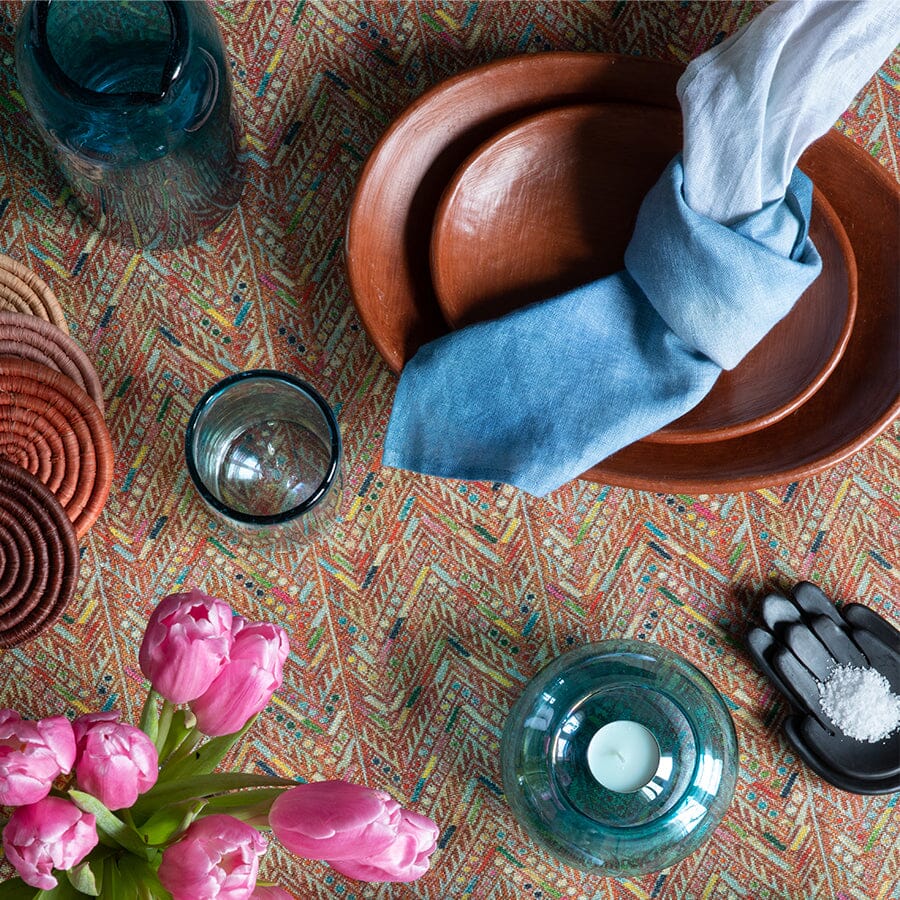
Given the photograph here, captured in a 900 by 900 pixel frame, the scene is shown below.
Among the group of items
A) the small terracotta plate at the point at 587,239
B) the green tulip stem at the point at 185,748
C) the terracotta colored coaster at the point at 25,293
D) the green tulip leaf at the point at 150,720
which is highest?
the small terracotta plate at the point at 587,239

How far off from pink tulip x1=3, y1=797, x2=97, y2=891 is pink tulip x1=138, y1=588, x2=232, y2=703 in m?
0.05

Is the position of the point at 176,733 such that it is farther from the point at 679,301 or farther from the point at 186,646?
the point at 679,301

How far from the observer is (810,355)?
0.58m

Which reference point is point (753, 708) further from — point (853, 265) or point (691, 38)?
point (691, 38)

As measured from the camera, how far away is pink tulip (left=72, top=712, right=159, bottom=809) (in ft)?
1.16

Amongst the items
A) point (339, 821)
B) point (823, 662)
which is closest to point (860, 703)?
point (823, 662)

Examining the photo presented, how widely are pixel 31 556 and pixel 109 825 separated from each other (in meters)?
0.21

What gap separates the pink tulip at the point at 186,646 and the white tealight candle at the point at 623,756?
0.30 metres

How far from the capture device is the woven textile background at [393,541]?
65cm

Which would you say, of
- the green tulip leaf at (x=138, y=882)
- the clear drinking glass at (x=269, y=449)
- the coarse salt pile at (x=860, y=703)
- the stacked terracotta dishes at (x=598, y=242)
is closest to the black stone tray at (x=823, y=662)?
the coarse salt pile at (x=860, y=703)

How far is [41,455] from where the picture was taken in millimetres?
589

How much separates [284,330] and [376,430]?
91mm

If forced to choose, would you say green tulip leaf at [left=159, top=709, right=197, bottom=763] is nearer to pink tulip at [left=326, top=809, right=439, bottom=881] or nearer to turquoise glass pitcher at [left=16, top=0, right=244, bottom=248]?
pink tulip at [left=326, top=809, right=439, bottom=881]

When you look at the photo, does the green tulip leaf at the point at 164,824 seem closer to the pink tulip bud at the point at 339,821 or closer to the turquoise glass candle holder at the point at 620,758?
the pink tulip bud at the point at 339,821
